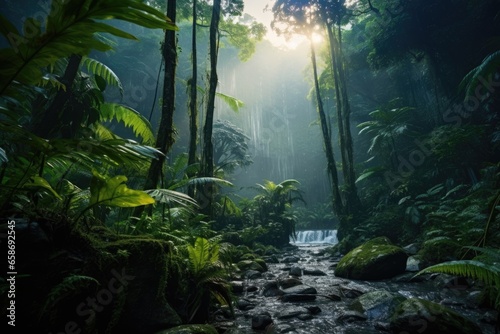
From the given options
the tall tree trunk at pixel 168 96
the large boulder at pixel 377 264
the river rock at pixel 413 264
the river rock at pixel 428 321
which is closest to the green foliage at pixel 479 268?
the river rock at pixel 428 321

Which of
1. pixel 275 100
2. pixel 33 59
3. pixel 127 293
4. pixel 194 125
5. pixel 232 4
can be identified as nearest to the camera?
pixel 33 59

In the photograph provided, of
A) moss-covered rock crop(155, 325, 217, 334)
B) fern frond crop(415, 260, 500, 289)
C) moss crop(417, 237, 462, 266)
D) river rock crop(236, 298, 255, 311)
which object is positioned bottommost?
river rock crop(236, 298, 255, 311)

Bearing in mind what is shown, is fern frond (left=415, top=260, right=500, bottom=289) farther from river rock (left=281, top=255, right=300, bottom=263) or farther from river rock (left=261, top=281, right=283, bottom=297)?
river rock (left=281, top=255, right=300, bottom=263)

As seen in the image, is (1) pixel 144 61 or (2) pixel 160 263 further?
(1) pixel 144 61

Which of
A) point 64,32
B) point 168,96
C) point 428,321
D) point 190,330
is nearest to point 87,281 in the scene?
point 190,330

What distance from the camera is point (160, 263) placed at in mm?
2646

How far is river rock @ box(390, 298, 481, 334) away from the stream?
0.27 feet

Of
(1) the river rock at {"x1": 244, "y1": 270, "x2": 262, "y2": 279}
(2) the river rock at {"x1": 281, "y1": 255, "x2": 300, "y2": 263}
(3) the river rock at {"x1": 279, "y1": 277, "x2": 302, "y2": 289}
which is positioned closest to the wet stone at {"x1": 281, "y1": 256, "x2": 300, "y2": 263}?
(2) the river rock at {"x1": 281, "y1": 255, "x2": 300, "y2": 263}

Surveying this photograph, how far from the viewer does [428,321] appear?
9.21ft

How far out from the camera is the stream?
10.5 ft

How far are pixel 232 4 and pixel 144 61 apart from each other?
22.0 m

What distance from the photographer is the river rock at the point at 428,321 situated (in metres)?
2.72

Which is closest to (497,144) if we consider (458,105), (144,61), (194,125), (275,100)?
(458,105)

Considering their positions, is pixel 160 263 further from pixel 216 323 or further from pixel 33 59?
pixel 33 59
